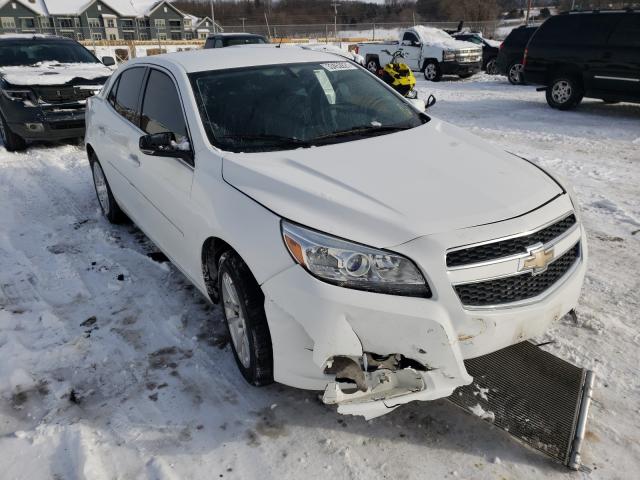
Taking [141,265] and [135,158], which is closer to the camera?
[135,158]

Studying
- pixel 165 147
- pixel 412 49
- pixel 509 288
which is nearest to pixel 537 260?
pixel 509 288

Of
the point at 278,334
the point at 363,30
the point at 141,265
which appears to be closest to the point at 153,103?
the point at 141,265

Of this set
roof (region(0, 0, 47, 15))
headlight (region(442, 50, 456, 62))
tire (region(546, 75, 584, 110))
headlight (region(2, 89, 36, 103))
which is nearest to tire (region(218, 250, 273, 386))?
Answer: headlight (region(2, 89, 36, 103))

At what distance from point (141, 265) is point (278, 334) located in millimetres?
2404

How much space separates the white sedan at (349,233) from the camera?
2.25 m

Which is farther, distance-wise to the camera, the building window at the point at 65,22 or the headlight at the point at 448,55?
the building window at the point at 65,22

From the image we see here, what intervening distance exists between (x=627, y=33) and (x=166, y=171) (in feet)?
33.5

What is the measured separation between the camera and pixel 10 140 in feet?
27.6

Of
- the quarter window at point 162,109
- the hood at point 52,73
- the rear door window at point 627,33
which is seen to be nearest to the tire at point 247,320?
the quarter window at point 162,109

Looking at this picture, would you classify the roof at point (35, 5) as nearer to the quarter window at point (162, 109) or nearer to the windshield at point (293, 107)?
the quarter window at point (162, 109)

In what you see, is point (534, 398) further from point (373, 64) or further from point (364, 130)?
point (373, 64)

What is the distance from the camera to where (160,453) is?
251cm

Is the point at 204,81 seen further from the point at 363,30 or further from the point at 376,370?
the point at 363,30

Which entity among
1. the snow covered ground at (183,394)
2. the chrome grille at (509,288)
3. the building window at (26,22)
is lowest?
the snow covered ground at (183,394)
